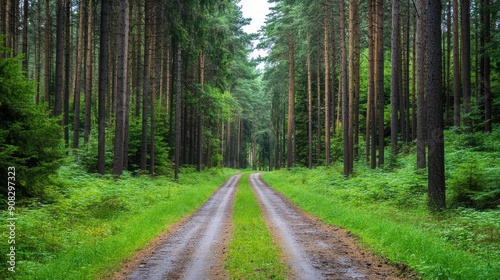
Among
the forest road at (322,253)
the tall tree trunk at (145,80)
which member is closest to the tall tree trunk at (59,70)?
the tall tree trunk at (145,80)

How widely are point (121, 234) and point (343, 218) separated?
683cm

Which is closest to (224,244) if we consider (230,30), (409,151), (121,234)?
(121,234)

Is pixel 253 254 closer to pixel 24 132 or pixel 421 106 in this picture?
pixel 24 132

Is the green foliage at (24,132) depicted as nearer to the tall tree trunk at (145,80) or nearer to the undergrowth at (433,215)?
the undergrowth at (433,215)

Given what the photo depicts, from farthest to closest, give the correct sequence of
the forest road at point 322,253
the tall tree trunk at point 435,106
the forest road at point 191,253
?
the tall tree trunk at point 435,106 < the forest road at point 191,253 < the forest road at point 322,253

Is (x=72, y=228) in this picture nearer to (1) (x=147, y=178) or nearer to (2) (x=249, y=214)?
(2) (x=249, y=214)

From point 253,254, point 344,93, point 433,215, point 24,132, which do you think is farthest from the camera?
point 344,93

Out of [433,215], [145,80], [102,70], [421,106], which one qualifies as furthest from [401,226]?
[145,80]

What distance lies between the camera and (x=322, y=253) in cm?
791

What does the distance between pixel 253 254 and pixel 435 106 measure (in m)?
6.66

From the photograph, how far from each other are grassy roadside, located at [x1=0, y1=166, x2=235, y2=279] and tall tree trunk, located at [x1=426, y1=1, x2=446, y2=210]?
27.1 ft

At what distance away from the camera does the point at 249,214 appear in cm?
1373

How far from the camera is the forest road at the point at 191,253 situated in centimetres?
654

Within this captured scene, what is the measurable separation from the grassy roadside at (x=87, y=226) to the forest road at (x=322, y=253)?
363 cm
